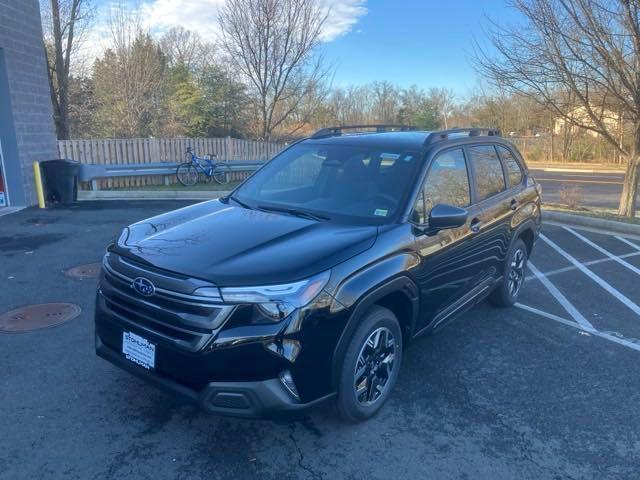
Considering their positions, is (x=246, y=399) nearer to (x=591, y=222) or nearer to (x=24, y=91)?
(x=591, y=222)

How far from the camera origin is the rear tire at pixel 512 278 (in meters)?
5.12

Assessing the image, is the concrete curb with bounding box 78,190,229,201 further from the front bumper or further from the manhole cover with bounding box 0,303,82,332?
the front bumper

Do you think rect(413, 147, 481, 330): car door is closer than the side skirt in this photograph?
Yes

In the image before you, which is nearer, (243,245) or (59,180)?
(243,245)

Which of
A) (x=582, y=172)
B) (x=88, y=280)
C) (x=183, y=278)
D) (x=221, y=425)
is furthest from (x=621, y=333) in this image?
(x=582, y=172)

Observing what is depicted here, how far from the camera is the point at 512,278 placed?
211 inches

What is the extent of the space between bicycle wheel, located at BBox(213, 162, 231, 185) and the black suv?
11490 millimetres

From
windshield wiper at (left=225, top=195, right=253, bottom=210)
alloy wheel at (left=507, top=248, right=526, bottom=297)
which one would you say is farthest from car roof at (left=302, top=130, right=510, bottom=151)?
alloy wheel at (left=507, top=248, right=526, bottom=297)

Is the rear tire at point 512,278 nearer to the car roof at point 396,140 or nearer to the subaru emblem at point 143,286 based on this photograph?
the car roof at point 396,140

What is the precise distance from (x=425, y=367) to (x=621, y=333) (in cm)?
219

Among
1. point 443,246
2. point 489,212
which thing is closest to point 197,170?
point 489,212

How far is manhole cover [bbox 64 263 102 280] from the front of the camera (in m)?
6.03

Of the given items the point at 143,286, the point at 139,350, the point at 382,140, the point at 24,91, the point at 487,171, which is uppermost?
the point at 24,91

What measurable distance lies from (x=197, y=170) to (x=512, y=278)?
11.7 m
